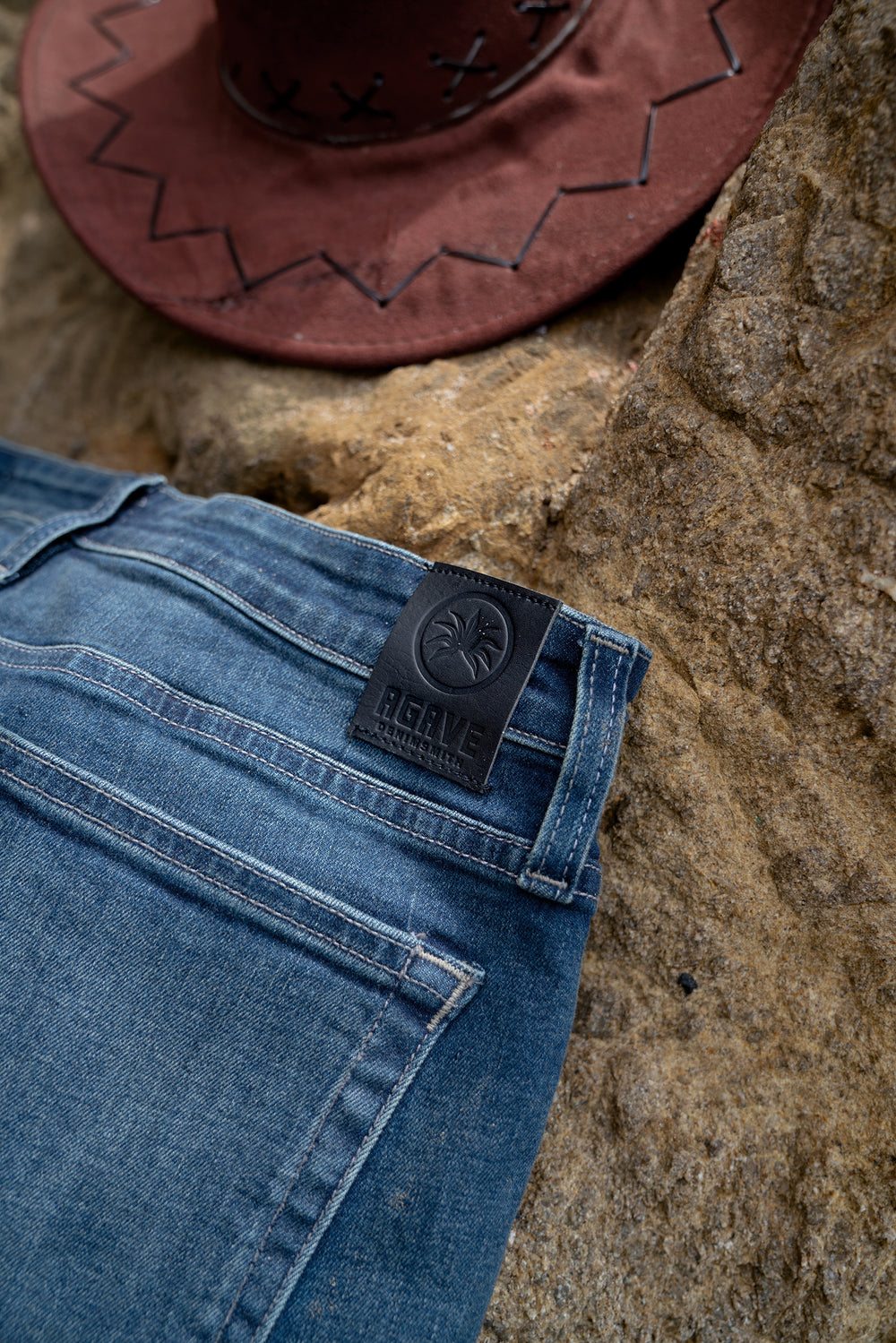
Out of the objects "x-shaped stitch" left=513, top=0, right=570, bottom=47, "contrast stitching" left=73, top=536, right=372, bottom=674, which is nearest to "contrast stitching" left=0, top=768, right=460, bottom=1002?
"contrast stitching" left=73, top=536, right=372, bottom=674

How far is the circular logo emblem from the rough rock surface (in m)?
0.13

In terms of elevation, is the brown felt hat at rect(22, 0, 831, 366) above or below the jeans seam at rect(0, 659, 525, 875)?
above

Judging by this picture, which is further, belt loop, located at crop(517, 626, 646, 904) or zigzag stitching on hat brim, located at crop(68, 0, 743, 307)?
zigzag stitching on hat brim, located at crop(68, 0, 743, 307)

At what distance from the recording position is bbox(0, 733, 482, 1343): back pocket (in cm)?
61

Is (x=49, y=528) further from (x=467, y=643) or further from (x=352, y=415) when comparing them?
(x=467, y=643)

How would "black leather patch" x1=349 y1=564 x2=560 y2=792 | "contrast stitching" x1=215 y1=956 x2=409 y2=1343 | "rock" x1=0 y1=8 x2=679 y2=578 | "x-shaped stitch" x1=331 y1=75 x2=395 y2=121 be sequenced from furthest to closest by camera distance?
"x-shaped stitch" x1=331 y1=75 x2=395 y2=121
"rock" x1=0 y1=8 x2=679 y2=578
"black leather patch" x1=349 y1=564 x2=560 y2=792
"contrast stitching" x1=215 y1=956 x2=409 y2=1343

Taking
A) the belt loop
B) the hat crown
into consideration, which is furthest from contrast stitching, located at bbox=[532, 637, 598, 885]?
the hat crown

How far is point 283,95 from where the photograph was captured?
1.07 m

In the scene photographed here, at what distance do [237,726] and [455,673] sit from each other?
0.21 metres

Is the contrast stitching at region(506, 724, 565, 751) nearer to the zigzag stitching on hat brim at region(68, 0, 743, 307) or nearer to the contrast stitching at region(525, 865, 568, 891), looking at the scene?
the contrast stitching at region(525, 865, 568, 891)

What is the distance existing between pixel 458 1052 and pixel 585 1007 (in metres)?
0.20

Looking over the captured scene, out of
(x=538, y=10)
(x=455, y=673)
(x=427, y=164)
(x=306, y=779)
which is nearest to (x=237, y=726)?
(x=306, y=779)

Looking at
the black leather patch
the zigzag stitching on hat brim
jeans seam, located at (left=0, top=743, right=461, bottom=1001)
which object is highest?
the zigzag stitching on hat brim

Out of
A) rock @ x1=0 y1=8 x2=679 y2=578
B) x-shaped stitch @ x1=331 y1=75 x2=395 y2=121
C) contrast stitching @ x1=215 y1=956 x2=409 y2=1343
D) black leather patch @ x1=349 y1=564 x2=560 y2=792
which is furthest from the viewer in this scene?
x-shaped stitch @ x1=331 y1=75 x2=395 y2=121
